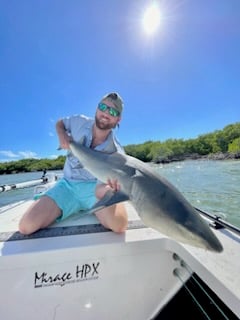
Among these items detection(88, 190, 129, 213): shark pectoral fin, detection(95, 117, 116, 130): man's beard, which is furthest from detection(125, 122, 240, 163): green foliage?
detection(88, 190, 129, 213): shark pectoral fin

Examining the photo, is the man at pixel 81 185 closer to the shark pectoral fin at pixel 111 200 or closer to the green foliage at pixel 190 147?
the shark pectoral fin at pixel 111 200

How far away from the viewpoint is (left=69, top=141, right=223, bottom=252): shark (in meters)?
0.87

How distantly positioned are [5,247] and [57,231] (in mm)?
344

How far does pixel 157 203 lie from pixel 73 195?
1257mm

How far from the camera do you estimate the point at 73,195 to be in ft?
6.77

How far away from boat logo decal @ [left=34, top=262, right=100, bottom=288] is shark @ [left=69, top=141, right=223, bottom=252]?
57 centimetres

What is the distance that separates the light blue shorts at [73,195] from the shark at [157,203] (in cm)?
74

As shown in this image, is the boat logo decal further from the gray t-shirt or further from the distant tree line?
the distant tree line

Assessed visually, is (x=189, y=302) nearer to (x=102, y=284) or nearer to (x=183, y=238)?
(x=102, y=284)

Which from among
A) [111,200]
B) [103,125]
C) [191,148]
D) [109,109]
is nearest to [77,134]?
[103,125]

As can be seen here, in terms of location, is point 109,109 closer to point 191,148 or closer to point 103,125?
point 103,125

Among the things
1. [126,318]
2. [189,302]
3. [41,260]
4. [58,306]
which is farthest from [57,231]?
[189,302]

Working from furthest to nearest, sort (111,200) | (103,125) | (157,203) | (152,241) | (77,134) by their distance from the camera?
(77,134)
(103,125)
(152,241)
(111,200)
(157,203)

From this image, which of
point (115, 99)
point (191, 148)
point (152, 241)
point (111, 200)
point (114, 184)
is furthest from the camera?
point (191, 148)
